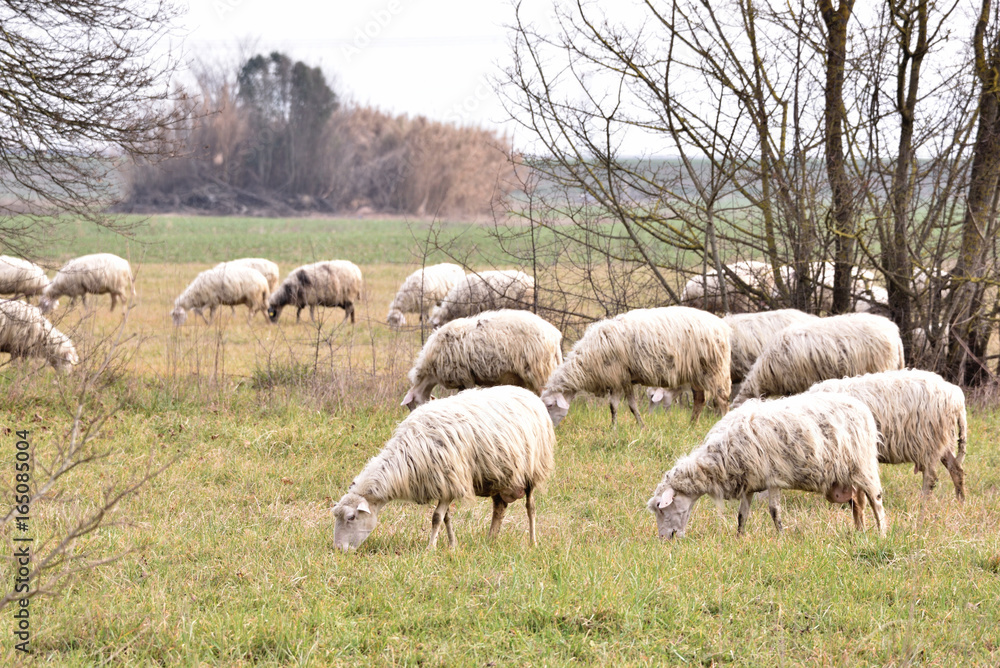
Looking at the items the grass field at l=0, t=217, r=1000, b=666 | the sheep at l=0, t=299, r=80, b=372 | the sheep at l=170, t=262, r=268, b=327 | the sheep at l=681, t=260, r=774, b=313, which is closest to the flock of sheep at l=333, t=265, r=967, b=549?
the grass field at l=0, t=217, r=1000, b=666

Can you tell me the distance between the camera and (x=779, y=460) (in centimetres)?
528

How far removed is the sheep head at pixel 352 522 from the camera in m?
5.11

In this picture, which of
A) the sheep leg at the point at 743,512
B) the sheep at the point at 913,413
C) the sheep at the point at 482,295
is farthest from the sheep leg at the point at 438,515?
the sheep at the point at 482,295

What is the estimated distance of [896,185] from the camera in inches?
381

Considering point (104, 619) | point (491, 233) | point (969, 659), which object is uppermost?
point (491, 233)

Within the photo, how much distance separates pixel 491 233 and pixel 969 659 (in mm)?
7269

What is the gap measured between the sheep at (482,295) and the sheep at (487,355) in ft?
11.2

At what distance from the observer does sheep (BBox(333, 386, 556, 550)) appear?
516cm

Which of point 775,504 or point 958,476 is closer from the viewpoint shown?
point 775,504

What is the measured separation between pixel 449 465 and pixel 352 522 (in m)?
0.66

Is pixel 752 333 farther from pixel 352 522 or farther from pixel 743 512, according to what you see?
pixel 352 522

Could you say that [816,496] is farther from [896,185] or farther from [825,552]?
[896,185]

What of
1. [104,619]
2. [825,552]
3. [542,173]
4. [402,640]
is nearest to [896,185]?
[542,173]

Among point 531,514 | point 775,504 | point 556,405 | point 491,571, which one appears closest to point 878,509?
point 775,504
